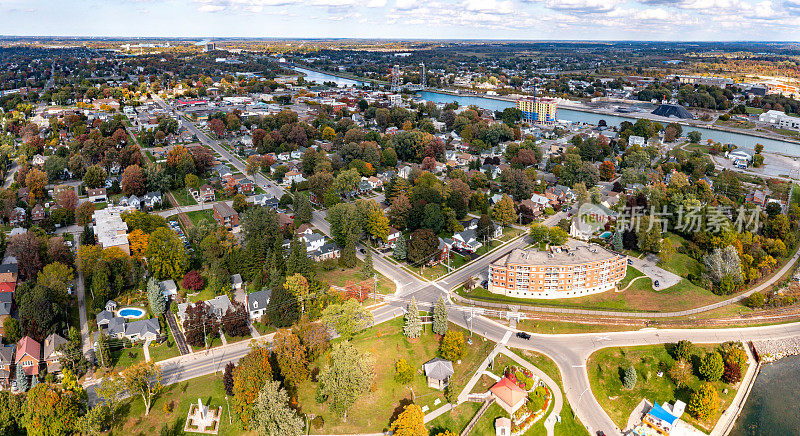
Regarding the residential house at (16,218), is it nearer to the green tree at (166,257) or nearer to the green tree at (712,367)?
the green tree at (166,257)

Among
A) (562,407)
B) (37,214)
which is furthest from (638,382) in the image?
(37,214)

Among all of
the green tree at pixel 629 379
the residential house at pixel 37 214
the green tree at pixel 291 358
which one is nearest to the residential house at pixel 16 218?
the residential house at pixel 37 214

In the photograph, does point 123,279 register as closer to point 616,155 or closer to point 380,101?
point 616,155

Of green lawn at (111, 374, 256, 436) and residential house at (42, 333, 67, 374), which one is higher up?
residential house at (42, 333, 67, 374)

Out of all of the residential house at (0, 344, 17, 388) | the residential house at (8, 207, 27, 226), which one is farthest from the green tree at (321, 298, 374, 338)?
the residential house at (8, 207, 27, 226)

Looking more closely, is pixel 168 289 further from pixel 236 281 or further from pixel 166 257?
pixel 236 281

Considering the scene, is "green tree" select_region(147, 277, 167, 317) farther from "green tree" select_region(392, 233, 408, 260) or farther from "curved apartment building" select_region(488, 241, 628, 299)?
"curved apartment building" select_region(488, 241, 628, 299)

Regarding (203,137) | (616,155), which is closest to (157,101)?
(203,137)
